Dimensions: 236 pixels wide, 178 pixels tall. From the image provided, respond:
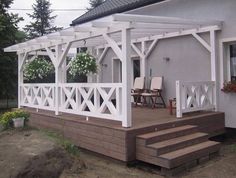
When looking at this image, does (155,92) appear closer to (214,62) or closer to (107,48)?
(214,62)

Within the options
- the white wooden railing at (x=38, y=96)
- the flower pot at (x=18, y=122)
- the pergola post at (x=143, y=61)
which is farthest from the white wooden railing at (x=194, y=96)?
the flower pot at (x=18, y=122)

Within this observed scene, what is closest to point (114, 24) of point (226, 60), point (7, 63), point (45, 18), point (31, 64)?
point (226, 60)

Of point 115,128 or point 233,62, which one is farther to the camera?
point 233,62

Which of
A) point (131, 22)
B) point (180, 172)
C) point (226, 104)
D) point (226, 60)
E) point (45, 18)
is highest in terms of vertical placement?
point (45, 18)

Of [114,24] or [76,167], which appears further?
[114,24]

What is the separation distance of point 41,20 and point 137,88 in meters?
25.7

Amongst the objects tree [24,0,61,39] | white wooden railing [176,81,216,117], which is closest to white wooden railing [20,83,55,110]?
white wooden railing [176,81,216,117]

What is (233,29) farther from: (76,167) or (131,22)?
(76,167)

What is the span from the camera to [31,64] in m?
10.4

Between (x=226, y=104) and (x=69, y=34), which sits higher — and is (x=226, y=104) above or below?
below

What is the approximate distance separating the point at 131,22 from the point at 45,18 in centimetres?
2976

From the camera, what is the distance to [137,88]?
11031mm

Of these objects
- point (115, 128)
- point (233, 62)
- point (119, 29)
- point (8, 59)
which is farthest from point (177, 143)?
point (8, 59)

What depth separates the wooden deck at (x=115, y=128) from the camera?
6.23 m
